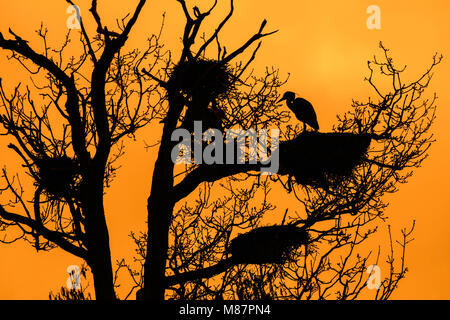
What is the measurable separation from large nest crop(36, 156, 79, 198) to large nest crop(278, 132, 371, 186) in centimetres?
278

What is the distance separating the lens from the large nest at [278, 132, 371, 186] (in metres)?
8.22

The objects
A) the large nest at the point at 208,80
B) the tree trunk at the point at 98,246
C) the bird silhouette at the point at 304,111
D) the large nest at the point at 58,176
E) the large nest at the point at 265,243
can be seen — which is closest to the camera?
the tree trunk at the point at 98,246

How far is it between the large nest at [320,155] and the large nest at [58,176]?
2778 millimetres

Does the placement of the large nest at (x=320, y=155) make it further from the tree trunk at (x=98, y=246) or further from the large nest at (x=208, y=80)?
the tree trunk at (x=98, y=246)

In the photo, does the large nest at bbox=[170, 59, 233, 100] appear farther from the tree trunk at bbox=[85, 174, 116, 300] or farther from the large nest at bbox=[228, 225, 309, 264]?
the tree trunk at bbox=[85, 174, 116, 300]

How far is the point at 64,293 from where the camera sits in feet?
24.6

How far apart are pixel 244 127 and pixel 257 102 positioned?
378 millimetres

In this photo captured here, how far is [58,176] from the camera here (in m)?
8.14

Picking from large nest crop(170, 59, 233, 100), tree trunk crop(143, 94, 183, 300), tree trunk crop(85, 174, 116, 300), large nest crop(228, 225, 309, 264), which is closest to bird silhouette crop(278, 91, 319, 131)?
large nest crop(170, 59, 233, 100)

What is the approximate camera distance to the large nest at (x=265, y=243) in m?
8.16

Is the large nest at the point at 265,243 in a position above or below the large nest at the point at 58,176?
below

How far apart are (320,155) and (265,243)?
4.65 ft

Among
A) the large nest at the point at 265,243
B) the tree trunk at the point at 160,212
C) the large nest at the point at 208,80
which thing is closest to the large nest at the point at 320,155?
the large nest at the point at 265,243
